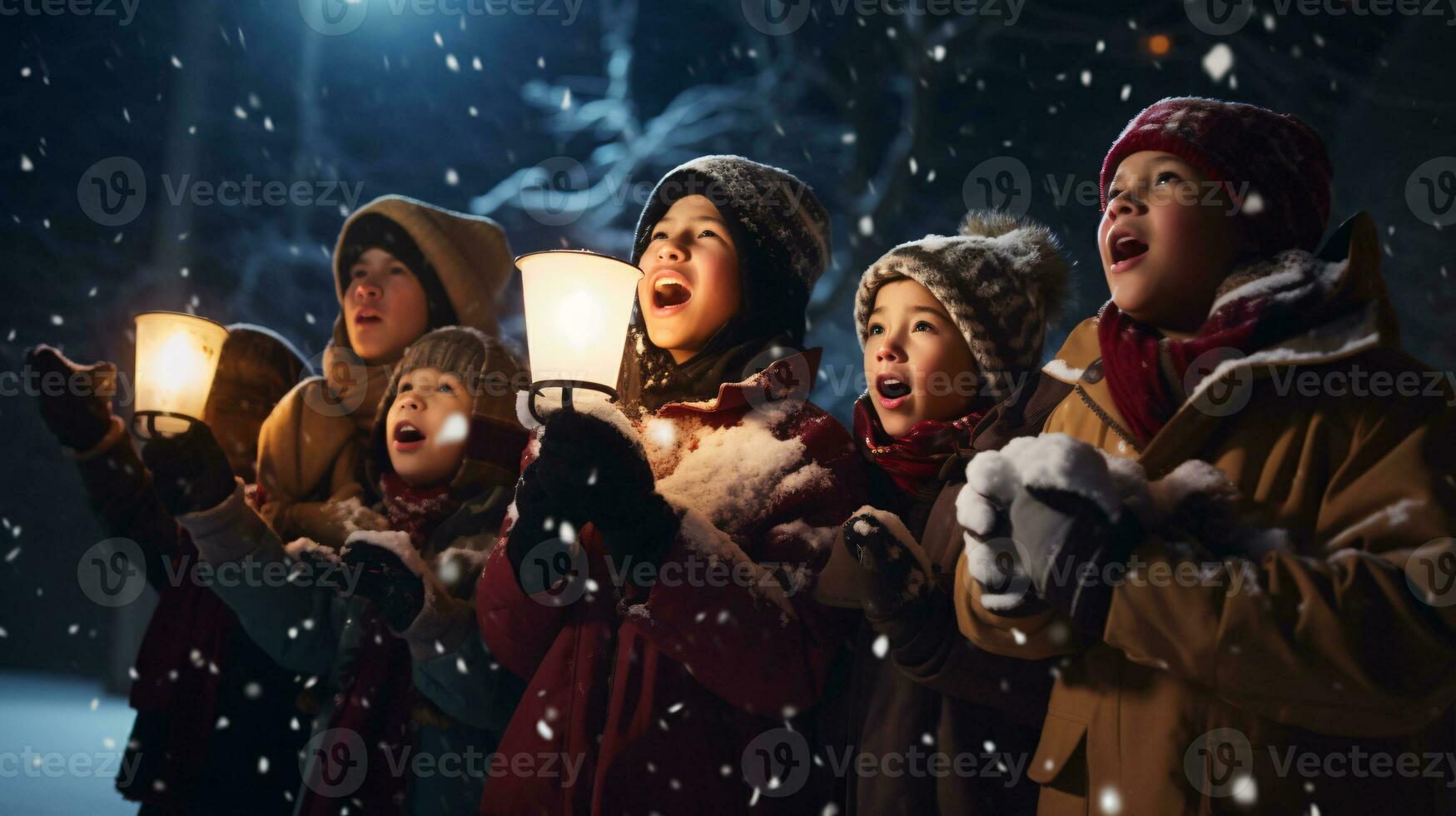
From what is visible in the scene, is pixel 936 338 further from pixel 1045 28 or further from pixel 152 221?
pixel 152 221

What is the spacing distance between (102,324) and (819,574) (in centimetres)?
734

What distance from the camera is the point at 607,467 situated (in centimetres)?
170

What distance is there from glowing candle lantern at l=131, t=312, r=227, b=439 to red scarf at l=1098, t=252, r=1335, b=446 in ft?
7.47

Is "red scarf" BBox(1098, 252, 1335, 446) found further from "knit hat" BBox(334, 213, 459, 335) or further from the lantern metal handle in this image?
"knit hat" BBox(334, 213, 459, 335)

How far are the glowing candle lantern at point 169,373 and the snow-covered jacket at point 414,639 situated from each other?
255 millimetres

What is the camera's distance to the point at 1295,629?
1251 mm

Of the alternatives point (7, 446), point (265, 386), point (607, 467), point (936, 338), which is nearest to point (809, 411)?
point (936, 338)

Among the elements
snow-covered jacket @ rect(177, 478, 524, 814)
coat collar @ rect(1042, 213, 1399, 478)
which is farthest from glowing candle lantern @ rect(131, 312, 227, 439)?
coat collar @ rect(1042, 213, 1399, 478)

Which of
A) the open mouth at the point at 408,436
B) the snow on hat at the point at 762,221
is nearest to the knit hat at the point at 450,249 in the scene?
the open mouth at the point at 408,436

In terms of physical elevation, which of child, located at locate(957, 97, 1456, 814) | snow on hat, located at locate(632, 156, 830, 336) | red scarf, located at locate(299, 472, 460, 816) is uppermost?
snow on hat, located at locate(632, 156, 830, 336)

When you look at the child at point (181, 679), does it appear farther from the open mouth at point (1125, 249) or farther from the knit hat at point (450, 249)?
the open mouth at point (1125, 249)

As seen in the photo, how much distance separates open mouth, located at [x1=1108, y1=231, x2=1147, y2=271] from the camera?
1.63 m

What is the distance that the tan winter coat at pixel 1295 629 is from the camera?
4.08ft

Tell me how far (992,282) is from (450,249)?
1940 millimetres
